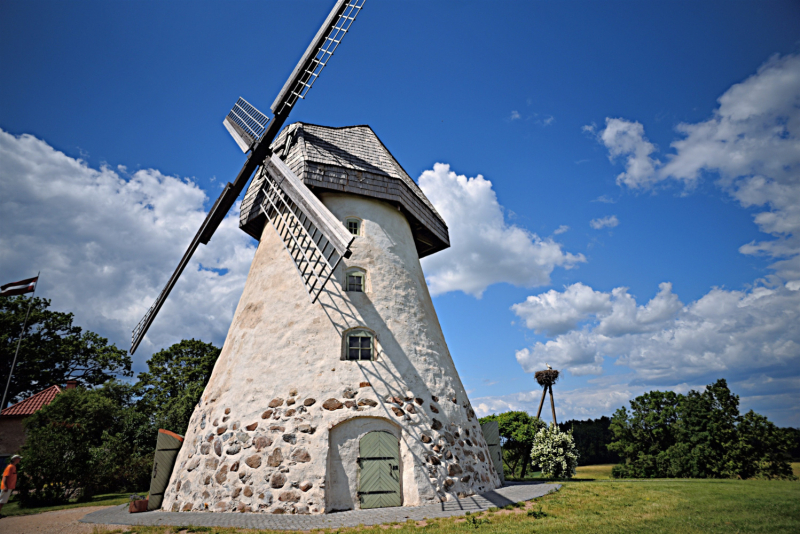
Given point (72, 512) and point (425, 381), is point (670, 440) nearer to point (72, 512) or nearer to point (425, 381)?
point (425, 381)

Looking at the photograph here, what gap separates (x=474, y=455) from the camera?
10.5 m

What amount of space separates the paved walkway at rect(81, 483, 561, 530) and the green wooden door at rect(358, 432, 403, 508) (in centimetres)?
29

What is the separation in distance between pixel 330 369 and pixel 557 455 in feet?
35.3

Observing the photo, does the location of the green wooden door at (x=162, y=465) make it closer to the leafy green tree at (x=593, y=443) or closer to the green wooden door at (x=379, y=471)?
the green wooden door at (x=379, y=471)

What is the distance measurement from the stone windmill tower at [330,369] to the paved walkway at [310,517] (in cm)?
33

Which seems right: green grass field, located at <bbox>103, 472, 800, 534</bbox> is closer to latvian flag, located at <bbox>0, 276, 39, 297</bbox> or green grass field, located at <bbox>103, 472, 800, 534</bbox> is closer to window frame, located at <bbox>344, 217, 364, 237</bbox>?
window frame, located at <bbox>344, 217, 364, 237</bbox>

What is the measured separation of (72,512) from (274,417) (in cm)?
686

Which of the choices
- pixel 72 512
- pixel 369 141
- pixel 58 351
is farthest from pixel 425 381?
pixel 58 351

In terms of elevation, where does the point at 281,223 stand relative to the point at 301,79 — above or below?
below

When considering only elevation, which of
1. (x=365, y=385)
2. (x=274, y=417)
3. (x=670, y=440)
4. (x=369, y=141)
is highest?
(x=369, y=141)

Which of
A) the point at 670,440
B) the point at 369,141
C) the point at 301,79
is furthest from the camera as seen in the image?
the point at 670,440

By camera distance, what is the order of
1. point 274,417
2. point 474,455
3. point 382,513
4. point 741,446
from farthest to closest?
point 741,446, point 474,455, point 274,417, point 382,513

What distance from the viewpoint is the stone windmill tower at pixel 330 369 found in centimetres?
907

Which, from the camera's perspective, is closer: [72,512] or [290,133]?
[72,512]
